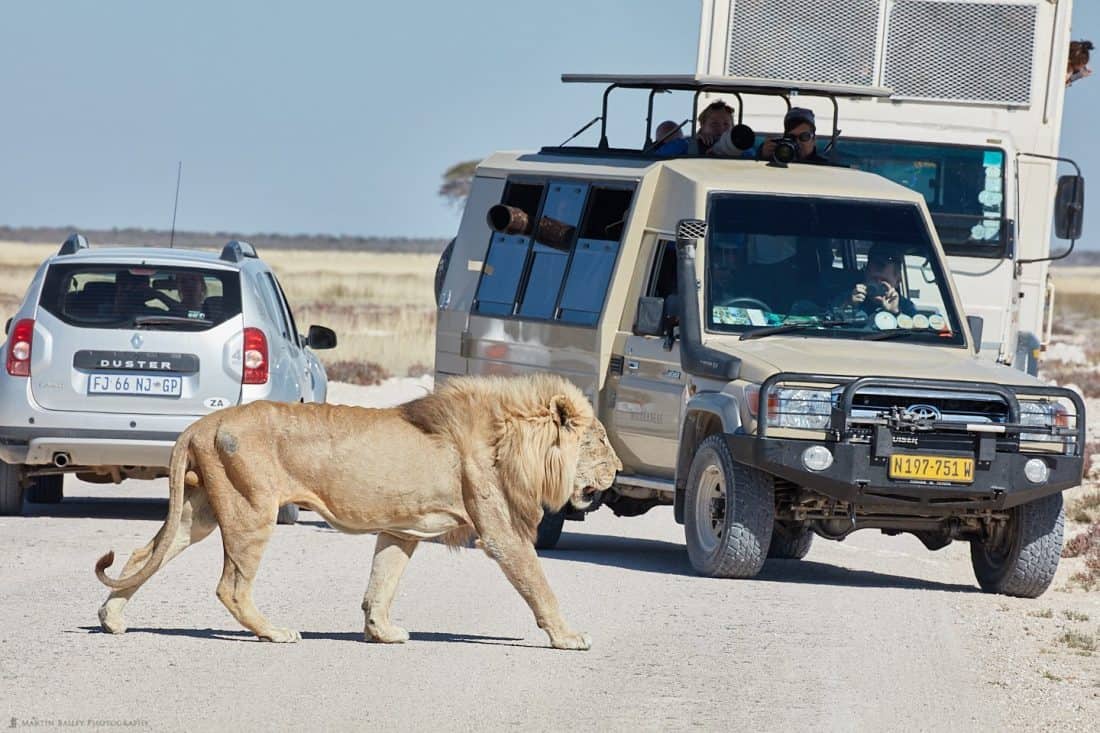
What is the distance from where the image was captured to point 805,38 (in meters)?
17.5

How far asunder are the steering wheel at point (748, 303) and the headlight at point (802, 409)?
1.25 metres

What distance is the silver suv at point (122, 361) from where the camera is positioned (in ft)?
44.9

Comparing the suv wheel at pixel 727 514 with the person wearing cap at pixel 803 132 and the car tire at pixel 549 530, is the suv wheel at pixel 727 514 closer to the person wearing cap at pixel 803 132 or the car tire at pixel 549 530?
the car tire at pixel 549 530

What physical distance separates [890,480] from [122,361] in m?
5.19

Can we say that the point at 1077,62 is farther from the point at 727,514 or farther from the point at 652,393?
the point at 727,514

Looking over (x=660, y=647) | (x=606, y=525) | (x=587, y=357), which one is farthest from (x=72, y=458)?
(x=660, y=647)

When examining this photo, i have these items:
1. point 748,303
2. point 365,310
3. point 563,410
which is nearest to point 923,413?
point 748,303

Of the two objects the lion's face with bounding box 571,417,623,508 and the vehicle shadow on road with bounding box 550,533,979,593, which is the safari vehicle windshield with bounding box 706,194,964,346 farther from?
the lion's face with bounding box 571,417,623,508

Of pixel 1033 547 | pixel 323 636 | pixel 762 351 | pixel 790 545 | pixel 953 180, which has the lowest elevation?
pixel 790 545

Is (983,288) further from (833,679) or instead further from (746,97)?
(833,679)

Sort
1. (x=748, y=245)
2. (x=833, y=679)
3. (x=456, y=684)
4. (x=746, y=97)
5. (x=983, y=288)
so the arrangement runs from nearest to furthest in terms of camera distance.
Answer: (x=456, y=684) → (x=833, y=679) → (x=748, y=245) → (x=983, y=288) → (x=746, y=97)

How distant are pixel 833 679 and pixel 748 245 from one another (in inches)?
175

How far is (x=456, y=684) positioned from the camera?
8234 millimetres

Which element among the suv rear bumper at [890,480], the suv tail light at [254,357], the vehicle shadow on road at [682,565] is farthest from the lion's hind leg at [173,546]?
the suv tail light at [254,357]
